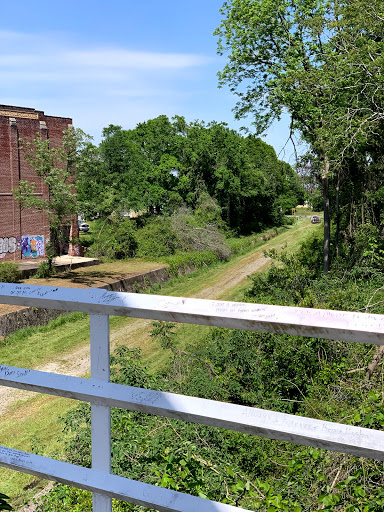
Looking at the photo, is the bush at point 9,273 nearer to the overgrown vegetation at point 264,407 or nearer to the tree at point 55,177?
the tree at point 55,177

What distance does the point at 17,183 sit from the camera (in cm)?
3559

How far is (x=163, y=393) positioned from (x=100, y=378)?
0.22m

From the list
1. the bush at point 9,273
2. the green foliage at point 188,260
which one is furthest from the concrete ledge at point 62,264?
the green foliage at point 188,260

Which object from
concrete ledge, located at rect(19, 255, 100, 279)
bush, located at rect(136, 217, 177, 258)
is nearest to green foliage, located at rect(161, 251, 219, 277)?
bush, located at rect(136, 217, 177, 258)

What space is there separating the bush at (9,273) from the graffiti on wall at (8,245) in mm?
6585

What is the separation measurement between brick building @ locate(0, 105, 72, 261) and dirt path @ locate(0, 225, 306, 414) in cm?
1352

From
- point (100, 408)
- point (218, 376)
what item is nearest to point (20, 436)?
point (218, 376)

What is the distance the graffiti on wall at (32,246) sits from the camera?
36.4 meters

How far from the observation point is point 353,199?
22859 millimetres

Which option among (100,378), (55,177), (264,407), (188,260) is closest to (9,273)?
(55,177)

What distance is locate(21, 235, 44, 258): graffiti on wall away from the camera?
119 ft

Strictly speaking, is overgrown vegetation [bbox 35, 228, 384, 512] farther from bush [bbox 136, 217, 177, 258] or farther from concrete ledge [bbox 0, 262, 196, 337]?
bush [bbox 136, 217, 177, 258]

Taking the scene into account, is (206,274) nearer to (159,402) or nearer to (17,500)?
(17,500)

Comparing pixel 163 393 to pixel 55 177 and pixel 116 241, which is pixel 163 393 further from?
pixel 116 241
